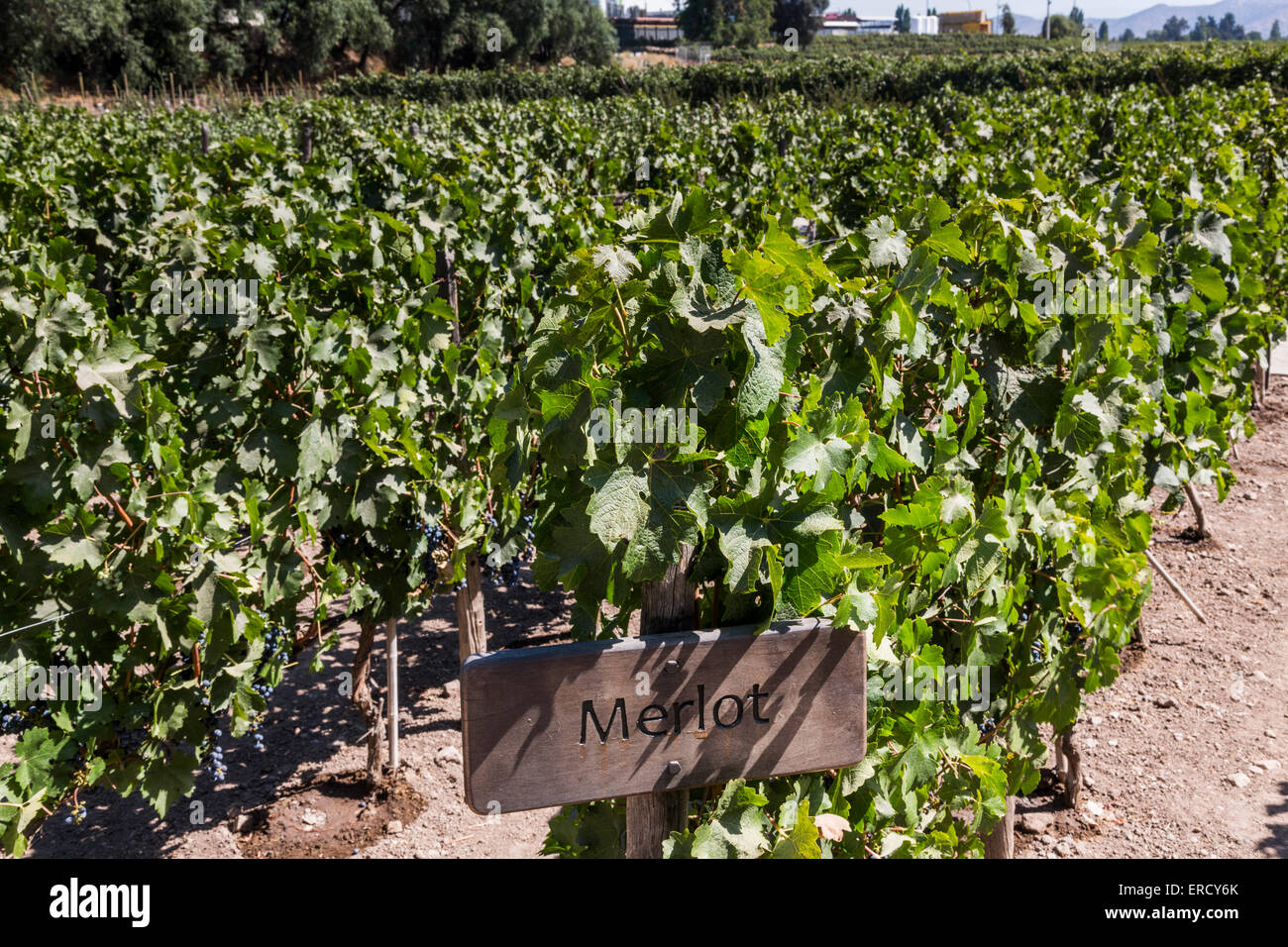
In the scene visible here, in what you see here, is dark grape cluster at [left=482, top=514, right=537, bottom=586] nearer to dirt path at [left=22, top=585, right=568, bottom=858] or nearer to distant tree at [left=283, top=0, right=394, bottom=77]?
dirt path at [left=22, top=585, right=568, bottom=858]

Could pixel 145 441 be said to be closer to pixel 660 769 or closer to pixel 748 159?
pixel 660 769

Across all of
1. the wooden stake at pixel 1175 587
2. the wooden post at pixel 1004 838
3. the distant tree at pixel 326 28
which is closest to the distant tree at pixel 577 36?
the distant tree at pixel 326 28

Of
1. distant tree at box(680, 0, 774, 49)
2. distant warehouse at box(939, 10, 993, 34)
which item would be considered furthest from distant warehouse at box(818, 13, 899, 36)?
distant tree at box(680, 0, 774, 49)

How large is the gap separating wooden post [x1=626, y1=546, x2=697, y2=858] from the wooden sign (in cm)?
7

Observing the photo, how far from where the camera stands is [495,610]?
18.6 ft

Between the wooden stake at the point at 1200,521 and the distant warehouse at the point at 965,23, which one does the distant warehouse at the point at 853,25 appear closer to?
the distant warehouse at the point at 965,23

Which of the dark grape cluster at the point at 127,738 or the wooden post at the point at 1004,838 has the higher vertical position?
the dark grape cluster at the point at 127,738

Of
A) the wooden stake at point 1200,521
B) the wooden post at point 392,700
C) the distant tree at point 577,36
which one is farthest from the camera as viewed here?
the distant tree at point 577,36

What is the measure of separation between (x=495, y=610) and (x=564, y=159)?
17.8 feet

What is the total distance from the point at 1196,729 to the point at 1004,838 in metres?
1.49

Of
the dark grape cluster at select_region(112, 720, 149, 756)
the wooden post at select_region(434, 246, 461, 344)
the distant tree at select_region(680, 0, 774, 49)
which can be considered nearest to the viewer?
the dark grape cluster at select_region(112, 720, 149, 756)

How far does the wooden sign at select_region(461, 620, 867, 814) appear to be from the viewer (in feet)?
4.43

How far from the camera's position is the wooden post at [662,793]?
151 centimetres

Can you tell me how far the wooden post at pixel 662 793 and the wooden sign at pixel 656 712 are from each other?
A: 72 mm
